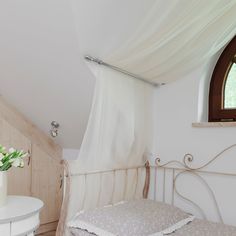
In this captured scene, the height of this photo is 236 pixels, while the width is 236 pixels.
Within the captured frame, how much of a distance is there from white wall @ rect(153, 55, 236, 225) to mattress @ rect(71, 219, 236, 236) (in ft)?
0.75

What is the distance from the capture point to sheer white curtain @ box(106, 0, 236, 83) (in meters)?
1.47

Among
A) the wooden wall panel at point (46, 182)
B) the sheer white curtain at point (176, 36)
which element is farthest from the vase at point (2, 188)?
the wooden wall panel at point (46, 182)

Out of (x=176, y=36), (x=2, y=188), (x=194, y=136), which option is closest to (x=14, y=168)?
(x=2, y=188)

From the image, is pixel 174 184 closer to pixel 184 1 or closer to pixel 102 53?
pixel 102 53

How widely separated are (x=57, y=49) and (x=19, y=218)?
108 cm

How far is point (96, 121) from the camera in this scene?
167 centimetres

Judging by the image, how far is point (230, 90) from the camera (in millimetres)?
2061

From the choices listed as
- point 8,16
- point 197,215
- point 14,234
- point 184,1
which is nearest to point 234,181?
point 197,215

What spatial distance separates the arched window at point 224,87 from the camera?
6.68 ft

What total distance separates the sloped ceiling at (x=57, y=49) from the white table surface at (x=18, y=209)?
87 cm

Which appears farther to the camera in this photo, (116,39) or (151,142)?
(151,142)

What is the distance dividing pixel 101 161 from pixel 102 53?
26.9 inches

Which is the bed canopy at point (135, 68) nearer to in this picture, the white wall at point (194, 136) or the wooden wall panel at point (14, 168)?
the white wall at point (194, 136)

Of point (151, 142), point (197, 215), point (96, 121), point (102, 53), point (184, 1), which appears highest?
point (184, 1)
